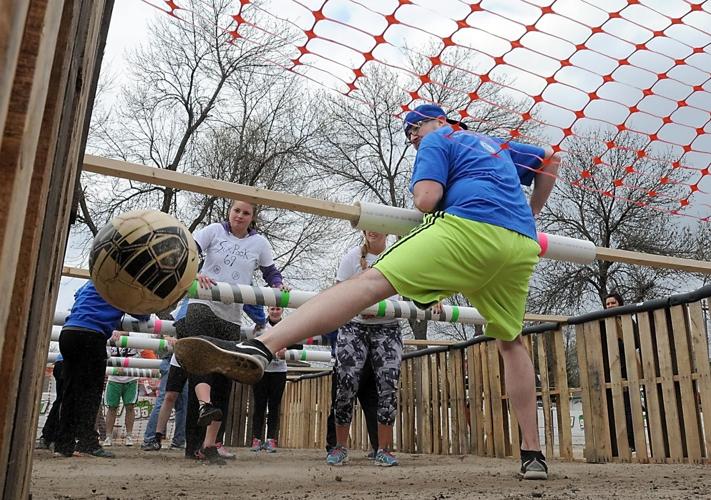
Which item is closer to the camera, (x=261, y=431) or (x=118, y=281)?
(x=118, y=281)

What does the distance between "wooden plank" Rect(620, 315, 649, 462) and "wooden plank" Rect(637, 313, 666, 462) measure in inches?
2.2

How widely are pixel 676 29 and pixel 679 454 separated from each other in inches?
102

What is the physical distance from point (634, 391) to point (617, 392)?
0.52 feet

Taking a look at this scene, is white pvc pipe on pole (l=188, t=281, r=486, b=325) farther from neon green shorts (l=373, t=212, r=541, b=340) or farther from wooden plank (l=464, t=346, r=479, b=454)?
neon green shorts (l=373, t=212, r=541, b=340)

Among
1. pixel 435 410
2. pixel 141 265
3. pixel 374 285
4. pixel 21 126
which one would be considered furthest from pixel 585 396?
pixel 21 126

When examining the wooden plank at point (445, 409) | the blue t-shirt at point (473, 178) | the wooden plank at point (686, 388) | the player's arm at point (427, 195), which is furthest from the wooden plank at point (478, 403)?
the player's arm at point (427, 195)

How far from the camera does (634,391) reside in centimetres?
451

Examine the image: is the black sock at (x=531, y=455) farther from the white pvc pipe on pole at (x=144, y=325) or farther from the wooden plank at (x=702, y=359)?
the white pvc pipe on pole at (x=144, y=325)

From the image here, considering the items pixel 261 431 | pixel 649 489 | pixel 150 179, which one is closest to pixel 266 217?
pixel 261 431

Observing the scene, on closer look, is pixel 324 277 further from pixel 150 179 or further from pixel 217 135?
pixel 150 179

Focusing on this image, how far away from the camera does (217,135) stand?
Answer: 16.0m

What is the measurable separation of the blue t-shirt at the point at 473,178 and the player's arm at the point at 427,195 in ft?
0.09

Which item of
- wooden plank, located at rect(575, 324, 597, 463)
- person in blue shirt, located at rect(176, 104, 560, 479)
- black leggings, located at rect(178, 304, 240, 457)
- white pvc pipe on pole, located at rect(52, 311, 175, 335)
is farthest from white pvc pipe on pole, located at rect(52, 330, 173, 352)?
person in blue shirt, located at rect(176, 104, 560, 479)

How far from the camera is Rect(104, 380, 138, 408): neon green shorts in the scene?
31.7ft
